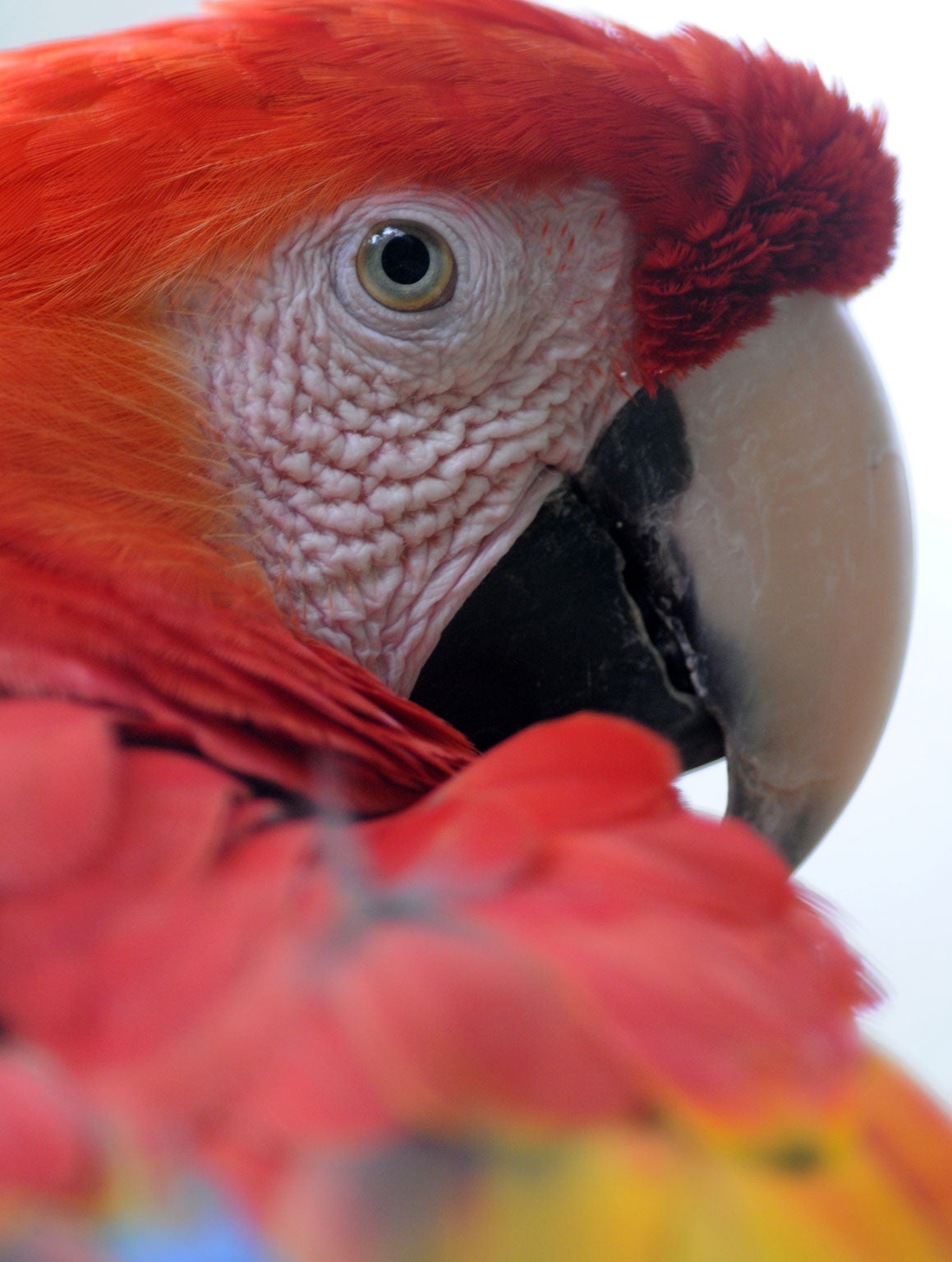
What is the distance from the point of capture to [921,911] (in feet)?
4.57

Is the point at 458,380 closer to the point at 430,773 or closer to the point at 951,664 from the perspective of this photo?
the point at 430,773

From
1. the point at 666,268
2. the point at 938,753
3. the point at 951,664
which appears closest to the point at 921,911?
the point at 938,753

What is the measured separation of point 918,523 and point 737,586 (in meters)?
0.85

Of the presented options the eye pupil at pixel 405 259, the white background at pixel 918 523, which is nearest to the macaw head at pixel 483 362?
the eye pupil at pixel 405 259

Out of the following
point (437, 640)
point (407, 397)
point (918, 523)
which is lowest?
point (437, 640)

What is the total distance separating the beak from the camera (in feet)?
2.11

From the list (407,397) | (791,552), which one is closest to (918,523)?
(791,552)

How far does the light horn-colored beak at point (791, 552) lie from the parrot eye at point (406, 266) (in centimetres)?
15

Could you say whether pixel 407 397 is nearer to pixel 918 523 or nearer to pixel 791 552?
pixel 791 552

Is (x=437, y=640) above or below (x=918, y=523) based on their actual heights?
below

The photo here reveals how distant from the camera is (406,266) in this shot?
0.60m

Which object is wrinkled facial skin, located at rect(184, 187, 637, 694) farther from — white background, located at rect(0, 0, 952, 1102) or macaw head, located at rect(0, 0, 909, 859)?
white background, located at rect(0, 0, 952, 1102)

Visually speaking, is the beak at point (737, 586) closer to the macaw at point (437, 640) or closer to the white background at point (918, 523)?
the macaw at point (437, 640)

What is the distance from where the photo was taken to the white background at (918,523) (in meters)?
1.39
